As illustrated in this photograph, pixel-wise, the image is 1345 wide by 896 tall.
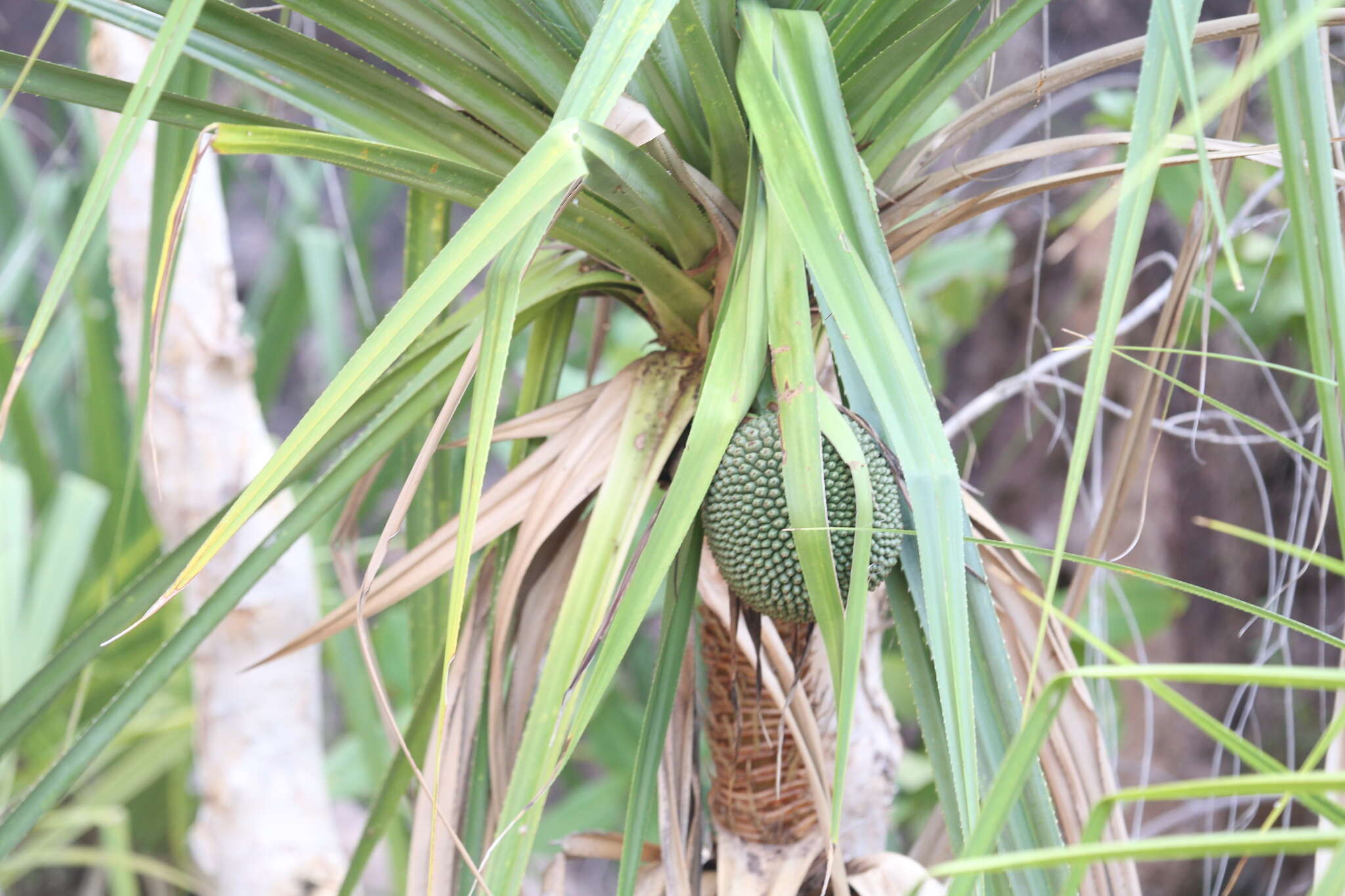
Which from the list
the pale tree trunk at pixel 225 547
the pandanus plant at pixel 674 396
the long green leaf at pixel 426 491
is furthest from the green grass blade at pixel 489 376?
the pale tree trunk at pixel 225 547

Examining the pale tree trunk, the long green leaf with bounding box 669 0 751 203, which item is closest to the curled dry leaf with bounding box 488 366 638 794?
the long green leaf with bounding box 669 0 751 203

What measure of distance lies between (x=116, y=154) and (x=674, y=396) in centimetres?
26

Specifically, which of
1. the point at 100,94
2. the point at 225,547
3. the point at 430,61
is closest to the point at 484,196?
the point at 430,61

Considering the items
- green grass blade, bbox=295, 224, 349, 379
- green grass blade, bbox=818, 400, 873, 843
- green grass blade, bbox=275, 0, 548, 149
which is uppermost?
green grass blade, bbox=295, 224, 349, 379

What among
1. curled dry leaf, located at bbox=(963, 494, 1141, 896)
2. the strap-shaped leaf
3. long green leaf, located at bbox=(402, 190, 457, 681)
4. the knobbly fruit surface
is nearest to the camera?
the strap-shaped leaf

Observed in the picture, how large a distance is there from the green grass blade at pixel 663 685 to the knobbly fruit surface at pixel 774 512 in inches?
1.6

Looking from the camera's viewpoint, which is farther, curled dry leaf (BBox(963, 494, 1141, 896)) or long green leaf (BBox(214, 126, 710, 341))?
curled dry leaf (BBox(963, 494, 1141, 896))

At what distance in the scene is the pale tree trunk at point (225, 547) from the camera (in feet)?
2.99

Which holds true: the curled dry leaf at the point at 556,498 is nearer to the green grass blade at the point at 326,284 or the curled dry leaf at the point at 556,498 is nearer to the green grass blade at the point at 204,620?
the green grass blade at the point at 204,620

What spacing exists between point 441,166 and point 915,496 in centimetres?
22

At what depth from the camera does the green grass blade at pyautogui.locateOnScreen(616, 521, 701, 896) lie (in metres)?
0.41

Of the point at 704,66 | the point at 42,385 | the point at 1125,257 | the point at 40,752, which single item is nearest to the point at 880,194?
the point at 704,66

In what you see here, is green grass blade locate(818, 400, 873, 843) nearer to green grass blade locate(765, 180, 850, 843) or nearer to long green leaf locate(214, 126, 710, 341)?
green grass blade locate(765, 180, 850, 843)

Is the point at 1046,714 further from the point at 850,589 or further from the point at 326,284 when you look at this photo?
the point at 326,284
